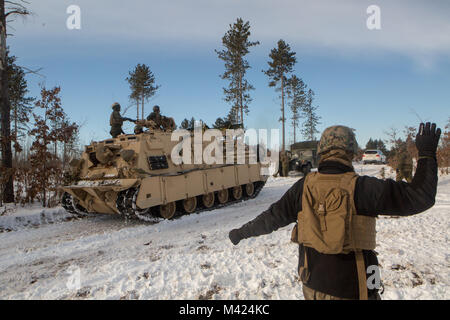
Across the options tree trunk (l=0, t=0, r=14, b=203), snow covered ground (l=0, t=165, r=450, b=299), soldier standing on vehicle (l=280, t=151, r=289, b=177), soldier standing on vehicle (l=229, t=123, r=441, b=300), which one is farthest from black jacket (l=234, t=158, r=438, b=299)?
soldier standing on vehicle (l=280, t=151, r=289, b=177)

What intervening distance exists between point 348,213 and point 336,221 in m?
0.09

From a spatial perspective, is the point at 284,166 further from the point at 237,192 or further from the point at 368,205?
the point at 368,205

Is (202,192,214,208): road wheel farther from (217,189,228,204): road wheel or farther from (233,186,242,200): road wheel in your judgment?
(233,186,242,200): road wheel

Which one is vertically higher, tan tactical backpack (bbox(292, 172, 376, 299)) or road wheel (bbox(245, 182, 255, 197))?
tan tactical backpack (bbox(292, 172, 376, 299))

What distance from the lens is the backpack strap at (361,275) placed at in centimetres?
183

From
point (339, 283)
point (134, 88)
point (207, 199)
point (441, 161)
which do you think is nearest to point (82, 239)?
point (207, 199)

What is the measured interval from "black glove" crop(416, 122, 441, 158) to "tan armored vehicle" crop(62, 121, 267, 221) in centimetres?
666

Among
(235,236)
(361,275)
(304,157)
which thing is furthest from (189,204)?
(304,157)

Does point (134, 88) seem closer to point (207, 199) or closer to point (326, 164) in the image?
point (207, 199)

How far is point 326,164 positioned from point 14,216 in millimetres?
9186

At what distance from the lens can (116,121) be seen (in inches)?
393

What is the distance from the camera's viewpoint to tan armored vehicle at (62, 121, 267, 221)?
7.86 meters

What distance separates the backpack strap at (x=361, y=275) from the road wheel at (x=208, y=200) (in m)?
8.63

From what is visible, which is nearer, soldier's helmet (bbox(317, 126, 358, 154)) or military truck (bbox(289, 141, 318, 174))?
soldier's helmet (bbox(317, 126, 358, 154))
